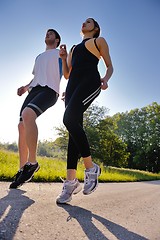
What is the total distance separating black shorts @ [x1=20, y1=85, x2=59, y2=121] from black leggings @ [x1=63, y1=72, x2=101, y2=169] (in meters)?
0.37

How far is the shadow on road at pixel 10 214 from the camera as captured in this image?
1.25 metres

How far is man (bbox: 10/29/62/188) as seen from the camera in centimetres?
266

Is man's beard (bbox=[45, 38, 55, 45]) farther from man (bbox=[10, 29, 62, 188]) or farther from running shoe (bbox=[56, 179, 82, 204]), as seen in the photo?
running shoe (bbox=[56, 179, 82, 204])

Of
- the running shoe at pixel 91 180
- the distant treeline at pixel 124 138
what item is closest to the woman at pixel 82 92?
the running shoe at pixel 91 180

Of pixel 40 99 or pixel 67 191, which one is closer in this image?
pixel 67 191

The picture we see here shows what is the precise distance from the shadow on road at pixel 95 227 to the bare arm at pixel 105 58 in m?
1.35

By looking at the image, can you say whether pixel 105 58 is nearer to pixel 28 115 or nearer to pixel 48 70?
pixel 48 70

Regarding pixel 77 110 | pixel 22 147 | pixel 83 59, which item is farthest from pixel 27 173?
pixel 83 59

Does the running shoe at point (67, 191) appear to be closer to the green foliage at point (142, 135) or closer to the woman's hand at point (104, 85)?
the woman's hand at point (104, 85)

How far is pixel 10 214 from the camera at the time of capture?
1.56 meters

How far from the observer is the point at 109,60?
2.85 metres

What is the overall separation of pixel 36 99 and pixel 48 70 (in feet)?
1.78

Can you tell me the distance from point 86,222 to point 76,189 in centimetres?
76

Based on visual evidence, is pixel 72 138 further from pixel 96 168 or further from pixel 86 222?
pixel 86 222
